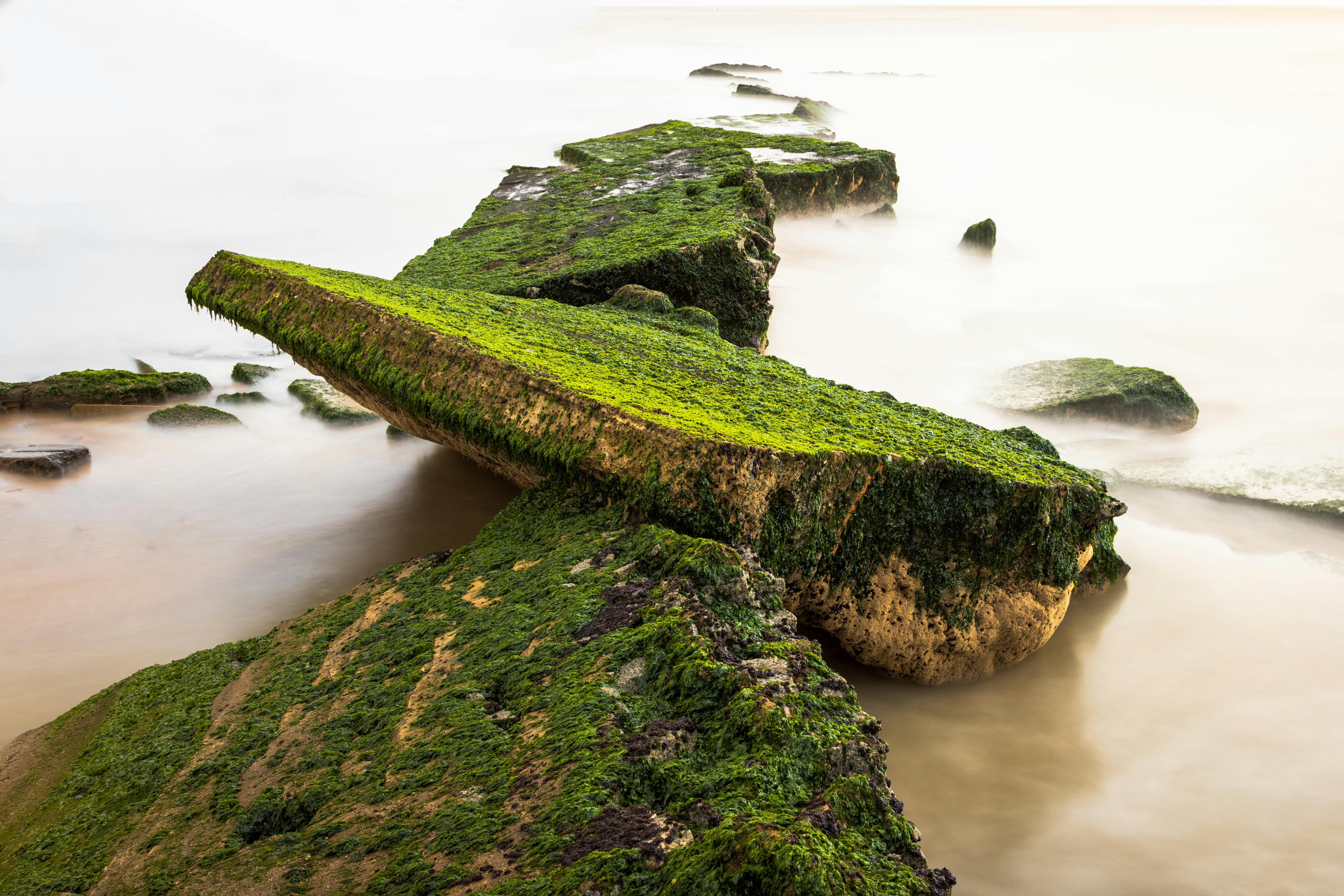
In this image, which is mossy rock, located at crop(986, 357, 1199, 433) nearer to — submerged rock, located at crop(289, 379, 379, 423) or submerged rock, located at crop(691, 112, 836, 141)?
submerged rock, located at crop(289, 379, 379, 423)

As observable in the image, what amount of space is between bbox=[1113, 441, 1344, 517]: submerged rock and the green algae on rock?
6.12 m

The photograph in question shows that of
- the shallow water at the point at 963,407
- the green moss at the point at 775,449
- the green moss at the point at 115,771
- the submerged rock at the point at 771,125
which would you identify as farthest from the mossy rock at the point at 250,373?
the submerged rock at the point at 771,125

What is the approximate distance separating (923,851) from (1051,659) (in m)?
2.20

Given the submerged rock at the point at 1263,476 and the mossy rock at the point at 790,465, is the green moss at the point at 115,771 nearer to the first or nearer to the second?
the mossy rock at the point at 790,465

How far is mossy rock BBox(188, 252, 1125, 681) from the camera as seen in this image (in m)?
4.78

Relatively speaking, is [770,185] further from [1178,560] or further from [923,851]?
[923,851]

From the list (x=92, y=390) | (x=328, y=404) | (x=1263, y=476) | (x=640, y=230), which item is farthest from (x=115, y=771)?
(x=1263, y=476)

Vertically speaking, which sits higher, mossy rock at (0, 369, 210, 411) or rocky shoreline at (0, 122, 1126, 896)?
rocky shoreline at (0, 122, 1126, 896)

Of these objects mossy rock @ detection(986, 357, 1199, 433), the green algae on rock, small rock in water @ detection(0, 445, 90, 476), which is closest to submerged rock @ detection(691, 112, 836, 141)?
mossy rock @ detection(986, 357, 1199, 433)

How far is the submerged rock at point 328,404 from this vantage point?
34.1 feet

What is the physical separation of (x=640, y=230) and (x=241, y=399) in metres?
5.34

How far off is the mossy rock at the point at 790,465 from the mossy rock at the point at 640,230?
102 inches

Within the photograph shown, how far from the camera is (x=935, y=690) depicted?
5.55 metres

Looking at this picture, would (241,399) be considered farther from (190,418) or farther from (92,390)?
(92,390)
